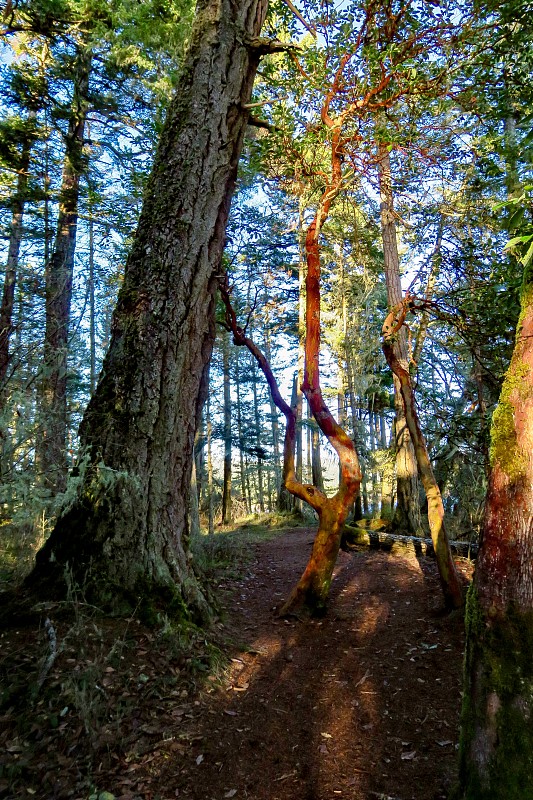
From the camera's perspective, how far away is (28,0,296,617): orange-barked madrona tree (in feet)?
11.8

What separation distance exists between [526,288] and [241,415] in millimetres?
22290

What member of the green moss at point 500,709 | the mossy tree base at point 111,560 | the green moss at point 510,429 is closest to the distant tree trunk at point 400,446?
the mossy tree base at point 111,560

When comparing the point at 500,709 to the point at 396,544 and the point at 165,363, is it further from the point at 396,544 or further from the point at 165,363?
the point at 396,544

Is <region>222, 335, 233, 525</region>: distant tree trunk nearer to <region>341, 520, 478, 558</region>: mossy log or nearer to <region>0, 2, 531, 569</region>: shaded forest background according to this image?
<region>0, 2, 531, 569</region>: shaded forest background

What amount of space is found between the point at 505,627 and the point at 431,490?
140 inches

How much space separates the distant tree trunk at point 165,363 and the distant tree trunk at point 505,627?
2.53m

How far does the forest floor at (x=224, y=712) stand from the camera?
2.44 meters

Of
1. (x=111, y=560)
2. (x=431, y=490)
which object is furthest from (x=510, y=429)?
(x=431, y=490)

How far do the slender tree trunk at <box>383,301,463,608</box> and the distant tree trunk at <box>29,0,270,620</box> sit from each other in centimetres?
265

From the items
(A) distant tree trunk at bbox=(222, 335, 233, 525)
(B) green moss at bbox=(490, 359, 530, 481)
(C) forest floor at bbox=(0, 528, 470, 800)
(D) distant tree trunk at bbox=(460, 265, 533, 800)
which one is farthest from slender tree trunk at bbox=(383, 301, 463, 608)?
(A) distant tree trunk at bbox=(222, 335, 233, 525)

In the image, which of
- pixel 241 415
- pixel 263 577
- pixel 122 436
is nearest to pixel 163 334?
pixel 122 436

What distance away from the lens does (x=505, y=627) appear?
6.27ft

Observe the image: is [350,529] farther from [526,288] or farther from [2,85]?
[2,85]

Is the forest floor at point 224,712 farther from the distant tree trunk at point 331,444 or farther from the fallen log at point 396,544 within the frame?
the fallen log at point 396,544
